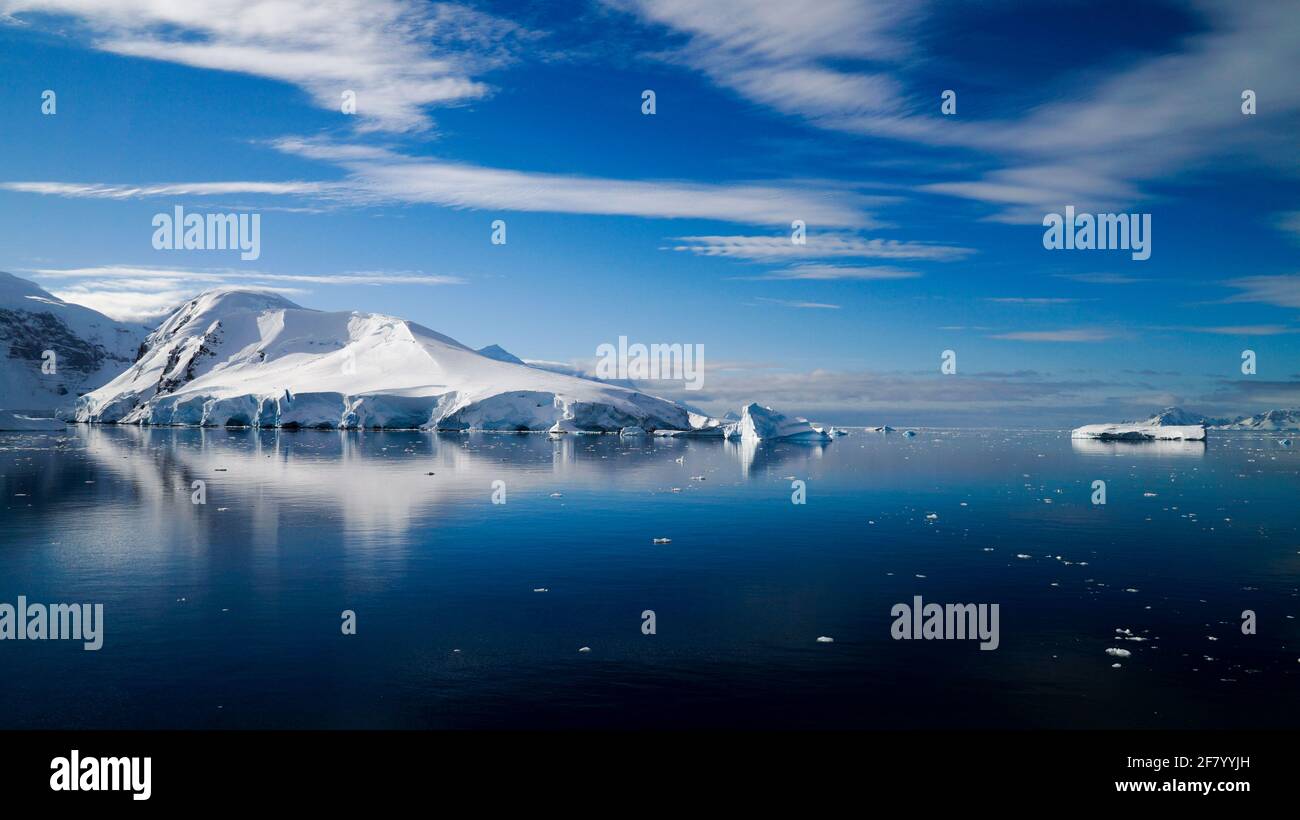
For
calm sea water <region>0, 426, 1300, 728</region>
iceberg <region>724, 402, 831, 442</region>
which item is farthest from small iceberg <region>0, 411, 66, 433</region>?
iceberg <region>724, 402, 831, 442</region>

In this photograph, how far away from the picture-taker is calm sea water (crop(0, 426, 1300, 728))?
10.1 m

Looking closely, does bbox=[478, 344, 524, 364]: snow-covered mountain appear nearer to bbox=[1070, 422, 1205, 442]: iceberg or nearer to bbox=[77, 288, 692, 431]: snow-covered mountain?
bbox=[77, 288, 692, 431]: snow-covered mountain

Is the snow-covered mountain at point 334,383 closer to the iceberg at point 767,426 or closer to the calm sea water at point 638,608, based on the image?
the iceberg at point 767,426

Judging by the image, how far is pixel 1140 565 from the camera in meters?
19.0

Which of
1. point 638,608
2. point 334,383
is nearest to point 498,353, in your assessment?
point 334,383

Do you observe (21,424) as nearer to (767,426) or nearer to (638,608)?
(767,426)

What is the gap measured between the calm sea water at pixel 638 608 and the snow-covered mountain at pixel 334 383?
3186 inches

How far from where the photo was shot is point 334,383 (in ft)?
402

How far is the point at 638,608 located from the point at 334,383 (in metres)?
118

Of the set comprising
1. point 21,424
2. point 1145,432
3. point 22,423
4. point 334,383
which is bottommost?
point 1145,432
